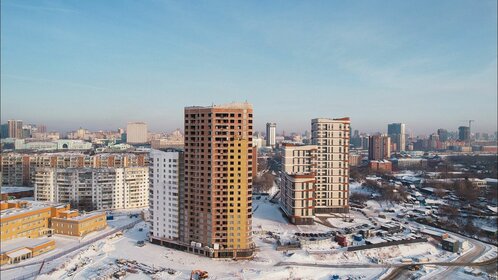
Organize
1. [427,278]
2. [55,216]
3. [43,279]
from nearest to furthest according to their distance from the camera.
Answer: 1. [43,279]
2. [427,278]
3. [55,216]

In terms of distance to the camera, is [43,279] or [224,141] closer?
[43,279]

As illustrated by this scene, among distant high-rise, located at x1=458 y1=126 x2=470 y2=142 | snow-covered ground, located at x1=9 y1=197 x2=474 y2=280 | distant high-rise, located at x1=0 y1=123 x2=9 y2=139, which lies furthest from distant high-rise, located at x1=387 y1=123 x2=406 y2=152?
distant high-rise, located at x1=0 y1=123 x2=9 y2=139

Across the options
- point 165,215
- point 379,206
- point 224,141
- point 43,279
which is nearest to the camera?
point 43,279

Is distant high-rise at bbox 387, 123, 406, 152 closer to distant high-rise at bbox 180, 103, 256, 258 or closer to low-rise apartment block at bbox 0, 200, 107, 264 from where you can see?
distant high-rise at bbox 180, 103, 256, 258

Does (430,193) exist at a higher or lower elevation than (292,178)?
lower

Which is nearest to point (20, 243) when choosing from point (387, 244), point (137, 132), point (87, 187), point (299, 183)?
point (87, 187)

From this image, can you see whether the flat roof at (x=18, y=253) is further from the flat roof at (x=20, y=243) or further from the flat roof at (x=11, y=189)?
the flat roof at (x=11, y=189)

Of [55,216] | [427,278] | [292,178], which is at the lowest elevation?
[427,278]

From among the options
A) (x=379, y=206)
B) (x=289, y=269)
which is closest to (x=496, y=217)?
(x=379, y=206)

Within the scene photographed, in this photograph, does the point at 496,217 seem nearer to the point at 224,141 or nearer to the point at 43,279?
the point at 224,141
